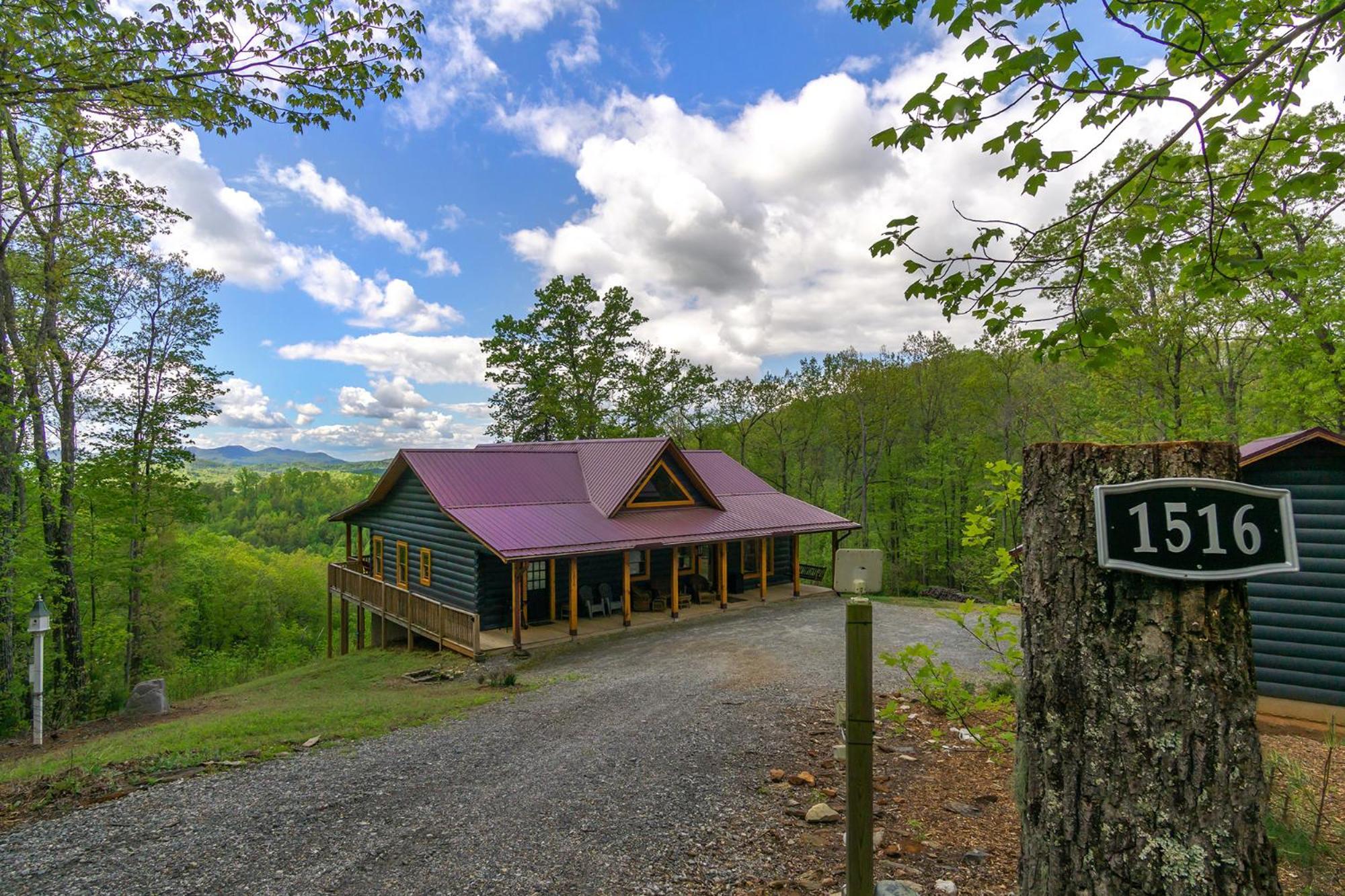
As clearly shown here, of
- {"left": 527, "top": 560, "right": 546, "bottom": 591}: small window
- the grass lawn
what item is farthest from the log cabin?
the grass lawn

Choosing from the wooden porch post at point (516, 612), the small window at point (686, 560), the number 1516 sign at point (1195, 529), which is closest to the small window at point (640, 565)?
the small window at point (686, 560)

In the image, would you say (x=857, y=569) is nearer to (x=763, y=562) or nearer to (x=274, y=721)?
(x=274, y=721)

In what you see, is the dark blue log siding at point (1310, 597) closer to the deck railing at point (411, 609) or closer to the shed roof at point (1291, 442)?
the shed roof at point (1291, 442)

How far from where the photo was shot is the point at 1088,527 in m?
1.76

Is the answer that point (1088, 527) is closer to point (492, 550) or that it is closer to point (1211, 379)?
point (492, 550)

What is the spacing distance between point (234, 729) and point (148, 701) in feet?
20.1

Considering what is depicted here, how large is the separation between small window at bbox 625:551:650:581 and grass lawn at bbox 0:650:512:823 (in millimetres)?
5120

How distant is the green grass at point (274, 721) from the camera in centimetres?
628


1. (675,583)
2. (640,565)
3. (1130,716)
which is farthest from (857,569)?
(640,565)

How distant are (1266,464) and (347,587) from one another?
63.6 feet

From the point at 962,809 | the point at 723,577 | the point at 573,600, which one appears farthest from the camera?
the point at 723,577

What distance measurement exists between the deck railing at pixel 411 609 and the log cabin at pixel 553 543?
0.05 m

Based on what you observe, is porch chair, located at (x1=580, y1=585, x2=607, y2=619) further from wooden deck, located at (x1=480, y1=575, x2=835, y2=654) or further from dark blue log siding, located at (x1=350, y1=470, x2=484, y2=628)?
dark blue log siding, located at (x1=350, y1=470, x2=484, y2=628)

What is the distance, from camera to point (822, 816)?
4.28 m
